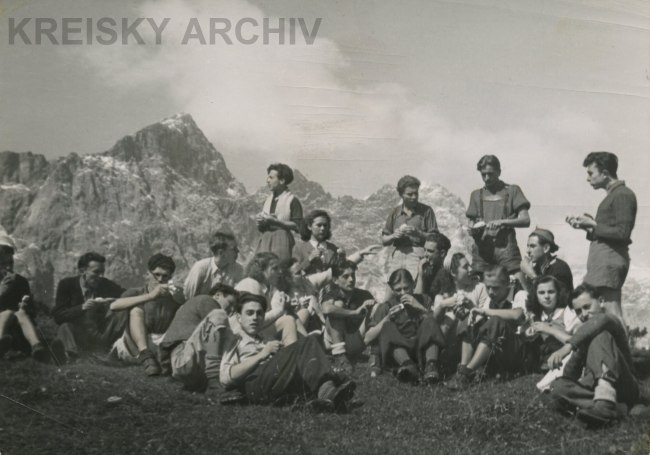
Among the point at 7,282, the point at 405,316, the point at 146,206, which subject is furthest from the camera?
the point at 146,206

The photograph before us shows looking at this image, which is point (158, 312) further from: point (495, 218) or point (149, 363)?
point (495, 218)

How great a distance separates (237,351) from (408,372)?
1713 mm

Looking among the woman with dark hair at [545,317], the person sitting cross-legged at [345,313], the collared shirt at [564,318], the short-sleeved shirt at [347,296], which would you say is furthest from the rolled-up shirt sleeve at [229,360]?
the collared shirt at [564,318]

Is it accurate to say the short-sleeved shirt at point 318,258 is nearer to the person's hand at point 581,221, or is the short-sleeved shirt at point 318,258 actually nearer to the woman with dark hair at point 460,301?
the woman with dark hair at point 460,301

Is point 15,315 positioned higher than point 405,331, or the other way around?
point 15,315

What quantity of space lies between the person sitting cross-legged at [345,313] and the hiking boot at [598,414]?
2.35 meters

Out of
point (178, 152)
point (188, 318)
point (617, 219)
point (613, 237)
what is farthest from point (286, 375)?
point (178, 152)

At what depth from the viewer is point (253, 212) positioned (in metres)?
10.3

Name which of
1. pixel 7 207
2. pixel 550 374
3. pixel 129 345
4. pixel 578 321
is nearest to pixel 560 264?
pixel 578 321

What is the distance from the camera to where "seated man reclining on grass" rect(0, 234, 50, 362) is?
8266 millimetres

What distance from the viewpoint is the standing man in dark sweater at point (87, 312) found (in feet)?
27.5

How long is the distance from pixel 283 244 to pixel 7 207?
3.73 m

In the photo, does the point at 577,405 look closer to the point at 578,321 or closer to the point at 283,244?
the point at 578,321

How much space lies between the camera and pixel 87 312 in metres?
8.48
